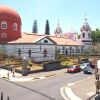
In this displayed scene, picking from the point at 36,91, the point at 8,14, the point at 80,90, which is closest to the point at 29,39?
the point at 8,14

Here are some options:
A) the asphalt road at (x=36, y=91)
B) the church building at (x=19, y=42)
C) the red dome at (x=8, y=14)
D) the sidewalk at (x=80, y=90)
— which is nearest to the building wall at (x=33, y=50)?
the church building at (x=19, y=42)

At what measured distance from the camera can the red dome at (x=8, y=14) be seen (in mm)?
61062

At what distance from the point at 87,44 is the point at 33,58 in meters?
39.9

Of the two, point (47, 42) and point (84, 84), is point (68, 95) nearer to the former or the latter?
point (84, 84)

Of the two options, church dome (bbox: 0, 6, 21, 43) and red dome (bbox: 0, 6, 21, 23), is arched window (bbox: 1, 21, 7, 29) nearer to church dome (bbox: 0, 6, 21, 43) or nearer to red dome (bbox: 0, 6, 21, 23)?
church dome (bbox: 0, 6, 21, 43)

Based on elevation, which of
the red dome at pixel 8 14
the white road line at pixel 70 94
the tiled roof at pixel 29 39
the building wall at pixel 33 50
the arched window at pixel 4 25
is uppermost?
the red dome at pixel 8 14

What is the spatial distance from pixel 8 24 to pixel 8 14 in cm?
251

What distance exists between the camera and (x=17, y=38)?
63.5 metres

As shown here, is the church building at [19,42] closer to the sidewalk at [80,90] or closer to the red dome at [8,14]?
the red dome at [8,14]

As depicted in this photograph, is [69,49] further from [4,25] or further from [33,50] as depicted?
[4,25]

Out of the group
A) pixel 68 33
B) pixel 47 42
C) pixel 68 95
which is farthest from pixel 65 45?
pixel 68 95

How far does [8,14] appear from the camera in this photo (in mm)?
61438

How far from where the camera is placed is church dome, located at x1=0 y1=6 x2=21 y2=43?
6119 centimetres

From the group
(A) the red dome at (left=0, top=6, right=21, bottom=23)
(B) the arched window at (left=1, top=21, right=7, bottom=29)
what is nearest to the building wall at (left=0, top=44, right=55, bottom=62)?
(B) the arched window at (left=1, top=21, right=7, bottom=29)
